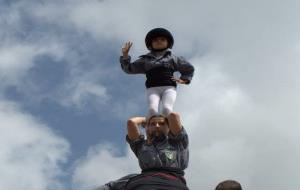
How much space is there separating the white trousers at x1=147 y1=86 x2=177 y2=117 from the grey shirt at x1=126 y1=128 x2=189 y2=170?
1.65m

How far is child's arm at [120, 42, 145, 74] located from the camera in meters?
8.10

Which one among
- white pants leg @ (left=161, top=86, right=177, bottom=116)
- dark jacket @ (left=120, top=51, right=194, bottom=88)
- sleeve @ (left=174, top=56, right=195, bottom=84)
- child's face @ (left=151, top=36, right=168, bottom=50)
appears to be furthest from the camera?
sleeve @ (left=174, top=56, right=195, bottom=84)

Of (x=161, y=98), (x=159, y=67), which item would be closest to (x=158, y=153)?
(x=161, y=98)

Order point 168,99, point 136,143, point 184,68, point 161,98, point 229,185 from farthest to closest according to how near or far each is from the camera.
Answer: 1. point 184,68
2. point 161,98
3. point 168,99
4. point 136,143
5. point 229,185

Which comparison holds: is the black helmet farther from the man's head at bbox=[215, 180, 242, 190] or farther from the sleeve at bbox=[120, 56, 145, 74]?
the man's head at bbox=[215, 180, 242, 190]

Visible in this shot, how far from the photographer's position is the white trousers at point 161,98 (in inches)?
300

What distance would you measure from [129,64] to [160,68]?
24.5 inches

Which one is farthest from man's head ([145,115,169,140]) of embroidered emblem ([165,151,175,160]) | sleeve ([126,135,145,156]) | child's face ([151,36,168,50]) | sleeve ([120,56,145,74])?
child's face ([151,36,168,50])

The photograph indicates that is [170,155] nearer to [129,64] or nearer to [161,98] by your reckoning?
[161,98]

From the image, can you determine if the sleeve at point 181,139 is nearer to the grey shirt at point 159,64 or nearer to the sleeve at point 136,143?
the sleeve at point 136,143

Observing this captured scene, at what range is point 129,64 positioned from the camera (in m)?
8.20

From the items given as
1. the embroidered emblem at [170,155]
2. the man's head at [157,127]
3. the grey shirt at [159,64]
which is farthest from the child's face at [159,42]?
the embroidered emblem at [170,155]

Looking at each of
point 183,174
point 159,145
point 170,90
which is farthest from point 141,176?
point 170,90

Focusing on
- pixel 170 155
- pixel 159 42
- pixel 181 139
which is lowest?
pixel 170 155
